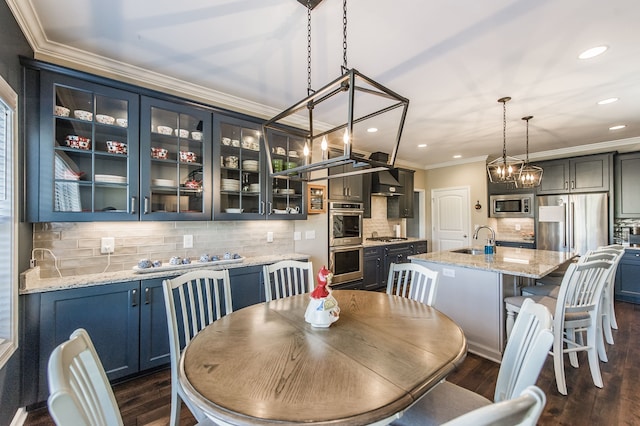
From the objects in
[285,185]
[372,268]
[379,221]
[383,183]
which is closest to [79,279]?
[285,185]

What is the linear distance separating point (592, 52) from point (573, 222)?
12.0ft

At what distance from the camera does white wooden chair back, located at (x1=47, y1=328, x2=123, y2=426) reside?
592 mm

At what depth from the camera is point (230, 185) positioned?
2.96 m

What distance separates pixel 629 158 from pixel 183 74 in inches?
254

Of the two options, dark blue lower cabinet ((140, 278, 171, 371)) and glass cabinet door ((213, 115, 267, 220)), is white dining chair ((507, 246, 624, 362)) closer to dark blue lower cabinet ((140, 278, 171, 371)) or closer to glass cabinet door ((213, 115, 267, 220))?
glass cabinet door ((213, 115, 267, 220))

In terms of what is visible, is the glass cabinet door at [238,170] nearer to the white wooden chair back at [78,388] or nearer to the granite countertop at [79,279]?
the granite countertop at [79,279]

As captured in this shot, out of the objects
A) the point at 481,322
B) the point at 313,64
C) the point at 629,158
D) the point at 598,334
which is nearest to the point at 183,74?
the point at 313,64

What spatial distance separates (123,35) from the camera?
204 centimetres

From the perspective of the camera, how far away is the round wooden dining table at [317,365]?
0.87 metres

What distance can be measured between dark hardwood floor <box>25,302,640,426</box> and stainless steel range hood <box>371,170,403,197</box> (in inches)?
125

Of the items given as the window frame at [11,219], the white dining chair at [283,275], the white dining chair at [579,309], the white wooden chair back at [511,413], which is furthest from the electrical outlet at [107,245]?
the white dining chair at [579,309]

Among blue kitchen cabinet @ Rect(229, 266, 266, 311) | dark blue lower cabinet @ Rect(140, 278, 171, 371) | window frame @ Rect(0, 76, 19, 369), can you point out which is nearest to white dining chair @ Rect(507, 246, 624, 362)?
blue kitchen cabinet @ Rect(229, 266, 266, 311)

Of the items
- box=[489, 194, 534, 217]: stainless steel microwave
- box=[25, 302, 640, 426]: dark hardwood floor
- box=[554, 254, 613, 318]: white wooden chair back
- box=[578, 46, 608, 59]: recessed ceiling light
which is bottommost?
box=[25, 302, 640, 426]: dark hardwood floor

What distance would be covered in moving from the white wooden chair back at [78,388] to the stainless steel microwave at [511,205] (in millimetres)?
6397
